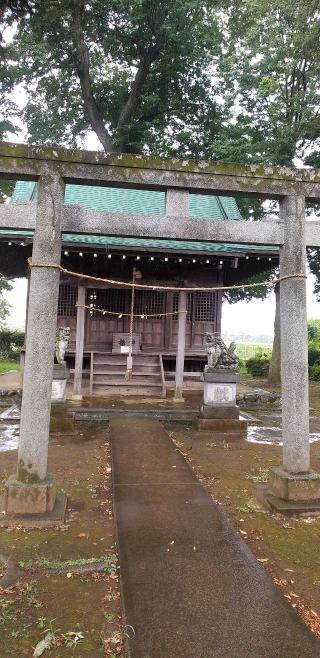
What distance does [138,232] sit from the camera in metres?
4.86

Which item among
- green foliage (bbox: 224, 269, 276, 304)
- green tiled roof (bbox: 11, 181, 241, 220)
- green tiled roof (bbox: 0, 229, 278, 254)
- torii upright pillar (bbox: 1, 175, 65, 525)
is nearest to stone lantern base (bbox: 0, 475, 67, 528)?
torii upright pillar (bbox: 1, 175, 65, 525)

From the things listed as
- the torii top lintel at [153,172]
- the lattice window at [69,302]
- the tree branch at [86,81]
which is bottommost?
the lattice window at [69,302]

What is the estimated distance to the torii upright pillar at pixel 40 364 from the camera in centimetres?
456

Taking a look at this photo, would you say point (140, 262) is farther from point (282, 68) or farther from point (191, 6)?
point (191, 6)

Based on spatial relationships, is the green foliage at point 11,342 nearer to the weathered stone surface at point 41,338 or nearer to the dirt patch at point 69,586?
the dirt patch at point 69,586

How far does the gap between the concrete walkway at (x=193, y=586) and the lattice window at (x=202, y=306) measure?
944 cm

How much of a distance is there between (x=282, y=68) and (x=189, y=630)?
1800 cm

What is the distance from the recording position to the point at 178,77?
75.9 feet

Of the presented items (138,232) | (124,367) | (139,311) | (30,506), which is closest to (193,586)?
(30,506)

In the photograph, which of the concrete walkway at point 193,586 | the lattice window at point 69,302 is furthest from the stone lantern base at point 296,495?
the lattice window at point 69,302

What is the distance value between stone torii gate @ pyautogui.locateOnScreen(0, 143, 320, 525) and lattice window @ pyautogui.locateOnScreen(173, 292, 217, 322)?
9332 mm

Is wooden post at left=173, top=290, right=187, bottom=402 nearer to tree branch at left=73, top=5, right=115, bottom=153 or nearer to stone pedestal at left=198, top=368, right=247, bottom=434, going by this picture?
stone pedestal at left=198, top=368, right=247, bottom=434

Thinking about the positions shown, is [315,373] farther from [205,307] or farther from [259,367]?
[205,307]

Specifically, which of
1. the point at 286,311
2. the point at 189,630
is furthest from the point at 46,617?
the point at 286,311
